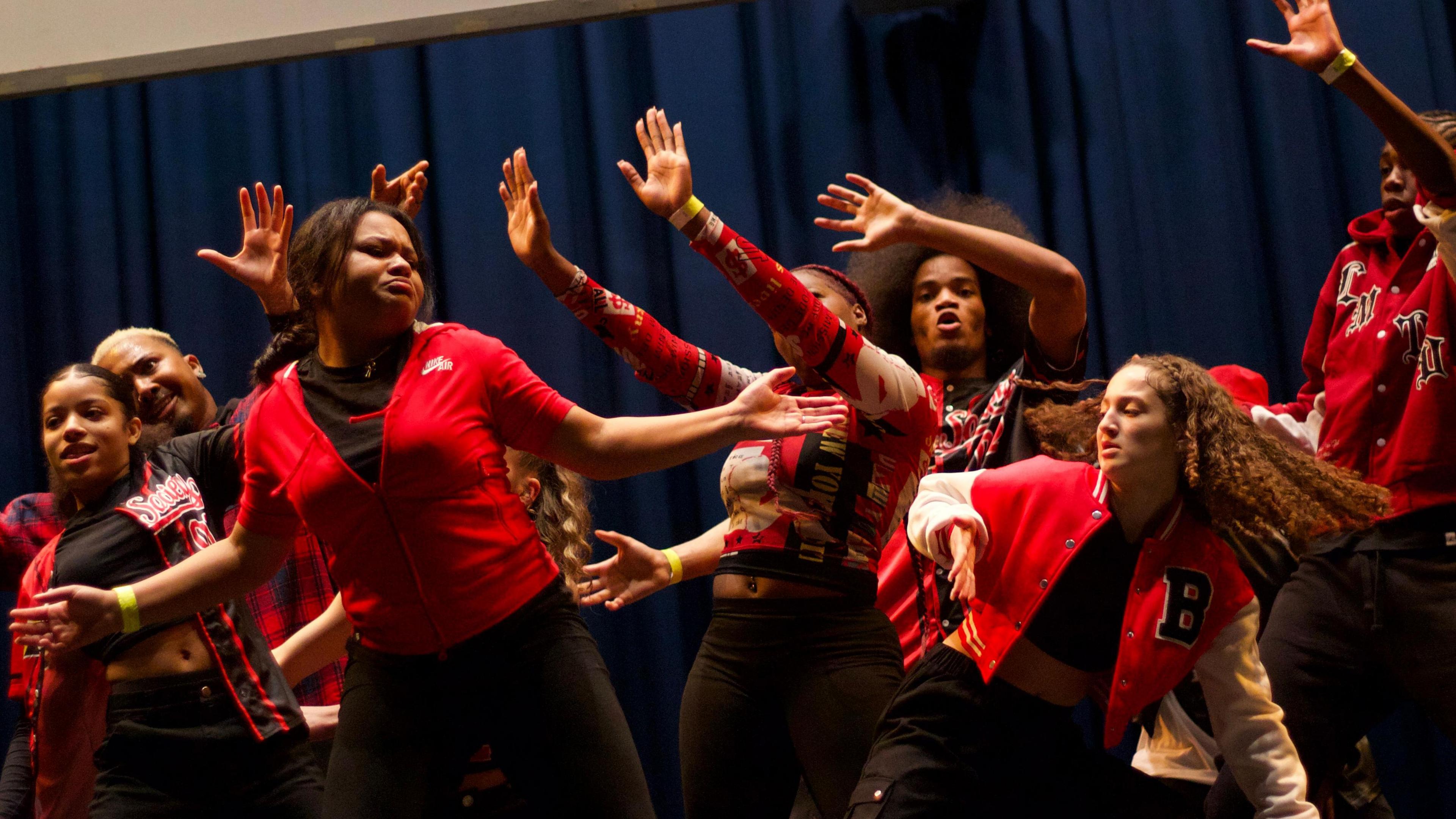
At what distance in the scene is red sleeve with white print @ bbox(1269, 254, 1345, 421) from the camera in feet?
9.02

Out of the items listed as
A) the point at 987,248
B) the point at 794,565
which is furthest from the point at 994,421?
the point at 794,565

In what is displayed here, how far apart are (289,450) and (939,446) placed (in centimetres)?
158

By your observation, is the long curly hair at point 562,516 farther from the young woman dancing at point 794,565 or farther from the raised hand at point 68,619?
the raised hand at point 68,619

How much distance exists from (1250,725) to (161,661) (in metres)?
2.09

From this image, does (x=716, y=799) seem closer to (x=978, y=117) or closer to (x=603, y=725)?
(x=603, y=725)

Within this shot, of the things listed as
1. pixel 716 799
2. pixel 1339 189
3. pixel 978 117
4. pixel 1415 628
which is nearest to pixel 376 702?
pixel 716 799

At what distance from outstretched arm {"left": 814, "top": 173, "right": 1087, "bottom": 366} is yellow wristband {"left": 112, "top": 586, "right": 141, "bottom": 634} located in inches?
58.3

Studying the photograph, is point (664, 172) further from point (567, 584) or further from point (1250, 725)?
point (1250, 725)

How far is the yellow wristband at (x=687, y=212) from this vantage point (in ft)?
7.79

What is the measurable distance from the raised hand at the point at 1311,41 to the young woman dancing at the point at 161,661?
2471 mm

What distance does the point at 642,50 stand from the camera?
3912 mm

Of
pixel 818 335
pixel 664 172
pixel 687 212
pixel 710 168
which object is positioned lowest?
pixel 818 335

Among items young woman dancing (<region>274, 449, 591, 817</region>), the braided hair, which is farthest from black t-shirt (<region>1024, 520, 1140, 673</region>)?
the braided hair

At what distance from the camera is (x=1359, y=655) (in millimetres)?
2469
